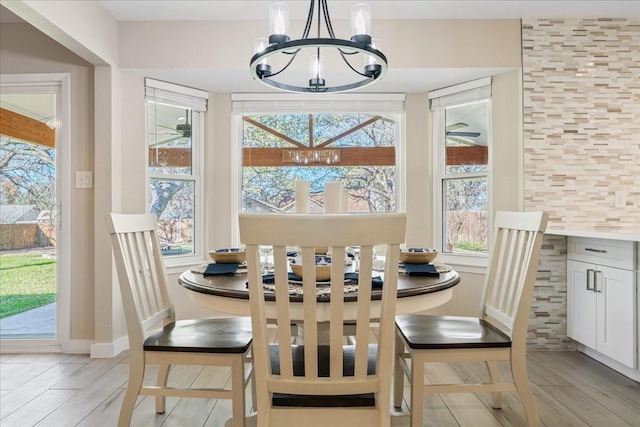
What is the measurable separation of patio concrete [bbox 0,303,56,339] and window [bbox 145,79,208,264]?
978mm

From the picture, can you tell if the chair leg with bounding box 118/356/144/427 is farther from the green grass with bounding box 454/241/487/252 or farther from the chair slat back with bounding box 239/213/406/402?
the green grass with bounding box 454/241/487/252

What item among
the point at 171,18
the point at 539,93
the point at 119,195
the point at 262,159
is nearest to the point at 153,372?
the point at 119,195

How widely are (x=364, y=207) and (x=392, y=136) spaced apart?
0.74 meters

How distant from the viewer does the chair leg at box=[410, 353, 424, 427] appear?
5.04 ft

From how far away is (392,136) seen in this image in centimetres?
377

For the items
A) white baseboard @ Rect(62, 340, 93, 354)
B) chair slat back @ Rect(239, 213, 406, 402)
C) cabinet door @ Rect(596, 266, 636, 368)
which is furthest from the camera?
white baseboard @ Rect(62, 340, 93, 354)

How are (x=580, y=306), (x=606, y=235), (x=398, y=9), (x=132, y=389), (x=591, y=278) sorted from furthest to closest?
(x=398, y=9)
(x=580, y=306)
(x=591, y=278)
(x=606, y=235)
(x=132, y=389)

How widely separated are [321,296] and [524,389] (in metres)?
0.98

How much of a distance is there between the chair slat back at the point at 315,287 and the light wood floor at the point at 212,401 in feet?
3.50

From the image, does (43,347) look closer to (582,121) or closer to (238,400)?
(238,400)

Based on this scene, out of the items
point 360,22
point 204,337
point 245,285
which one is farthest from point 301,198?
point 360,22

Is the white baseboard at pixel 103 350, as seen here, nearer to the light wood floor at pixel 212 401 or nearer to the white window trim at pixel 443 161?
the light wood floor at pixel 212 401

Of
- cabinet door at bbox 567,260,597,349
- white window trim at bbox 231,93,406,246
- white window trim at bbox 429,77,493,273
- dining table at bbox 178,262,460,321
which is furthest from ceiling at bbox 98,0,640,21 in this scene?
dining table at bbox 178,262,460,321

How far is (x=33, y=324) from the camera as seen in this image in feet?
10.2
